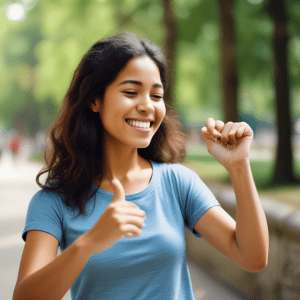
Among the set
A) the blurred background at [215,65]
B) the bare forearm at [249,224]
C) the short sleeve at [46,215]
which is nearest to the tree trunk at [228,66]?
the blurred background at [215,65]

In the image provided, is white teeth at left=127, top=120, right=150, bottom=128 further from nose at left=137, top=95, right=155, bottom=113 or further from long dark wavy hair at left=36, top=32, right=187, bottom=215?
long dark wavy hair at left=36, top=32, right=187, bottom=215

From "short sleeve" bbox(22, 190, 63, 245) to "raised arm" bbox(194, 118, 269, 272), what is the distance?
586 mm

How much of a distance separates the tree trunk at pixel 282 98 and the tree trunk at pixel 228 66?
1.00 metres

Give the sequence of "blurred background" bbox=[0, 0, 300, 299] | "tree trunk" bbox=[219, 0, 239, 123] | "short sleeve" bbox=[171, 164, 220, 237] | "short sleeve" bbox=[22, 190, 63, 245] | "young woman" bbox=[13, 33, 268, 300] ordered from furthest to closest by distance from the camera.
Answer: "tree trunk" bbox=[219, 0, 239, 123] < "blurred background" bbox=[0, 0, 300, 299] < "short sleeve" bbox=[171, 164, 220, 237] < "short sleeve" bbox=[22, 190, 63, 245] < "young woman" bbox=[13, 33, 268, 300]

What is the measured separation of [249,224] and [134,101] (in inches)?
27.1

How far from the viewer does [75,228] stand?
1.67 metres

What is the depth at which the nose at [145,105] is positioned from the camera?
5.91 feet

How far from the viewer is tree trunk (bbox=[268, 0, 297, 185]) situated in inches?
396

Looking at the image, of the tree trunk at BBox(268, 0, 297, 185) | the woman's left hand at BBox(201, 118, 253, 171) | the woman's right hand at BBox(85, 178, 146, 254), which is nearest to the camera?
the woman's right hand at BBox(85, 178, 146, 254)

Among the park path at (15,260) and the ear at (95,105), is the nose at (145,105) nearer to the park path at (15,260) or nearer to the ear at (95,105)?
the ear at (95,105)

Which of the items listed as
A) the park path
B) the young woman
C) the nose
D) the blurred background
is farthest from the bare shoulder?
the park path

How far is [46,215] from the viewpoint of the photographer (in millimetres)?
1650

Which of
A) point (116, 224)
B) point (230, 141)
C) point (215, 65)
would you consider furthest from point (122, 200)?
point (215, 65)

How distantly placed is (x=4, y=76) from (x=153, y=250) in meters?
31.3
